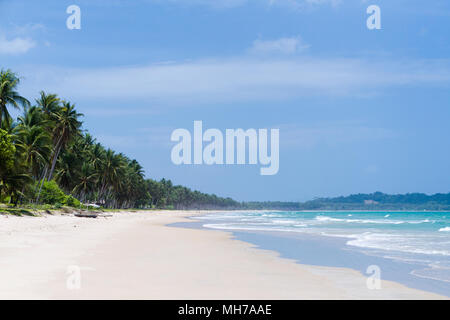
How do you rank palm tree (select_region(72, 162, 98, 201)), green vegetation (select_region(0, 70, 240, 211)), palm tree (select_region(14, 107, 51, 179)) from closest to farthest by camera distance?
1. green vegetation (select_region(0, 70, 240, 211))
2. palm tree (select_region(14, 107, 51, 179))
3. palm tree (select_region(72, 162, 98, 201))

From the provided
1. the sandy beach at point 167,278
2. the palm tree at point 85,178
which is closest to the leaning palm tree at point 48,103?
the palm tree at point 85,178

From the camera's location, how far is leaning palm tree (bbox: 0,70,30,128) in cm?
3728

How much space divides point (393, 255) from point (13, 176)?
3109cm

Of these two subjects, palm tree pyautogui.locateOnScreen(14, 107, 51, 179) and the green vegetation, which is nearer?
the green vegetation

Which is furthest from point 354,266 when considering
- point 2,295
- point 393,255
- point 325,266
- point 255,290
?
point 2,295

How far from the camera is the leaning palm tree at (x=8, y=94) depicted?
37281 millimetres

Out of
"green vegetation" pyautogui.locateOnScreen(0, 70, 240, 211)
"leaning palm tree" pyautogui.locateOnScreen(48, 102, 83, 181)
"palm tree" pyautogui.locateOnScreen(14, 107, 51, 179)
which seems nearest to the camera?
"green vegetation" pyautogui.locateOnScreen(0, 70, 240, 211)

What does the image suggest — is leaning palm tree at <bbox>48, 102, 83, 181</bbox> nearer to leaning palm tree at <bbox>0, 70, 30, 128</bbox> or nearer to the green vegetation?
the green vegetation

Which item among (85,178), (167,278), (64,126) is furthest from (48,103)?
(167,278)

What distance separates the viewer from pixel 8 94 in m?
37.6

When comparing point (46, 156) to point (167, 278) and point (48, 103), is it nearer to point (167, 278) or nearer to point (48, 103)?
point (48, 103)

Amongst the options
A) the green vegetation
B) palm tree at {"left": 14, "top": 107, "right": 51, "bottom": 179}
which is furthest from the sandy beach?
palm tree at {"left": 14, "top": 107, "right": 51, "bottom": 179}

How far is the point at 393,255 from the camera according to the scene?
15.4 m

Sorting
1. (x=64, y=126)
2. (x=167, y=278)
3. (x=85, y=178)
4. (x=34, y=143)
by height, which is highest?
(x=64, y=126)
